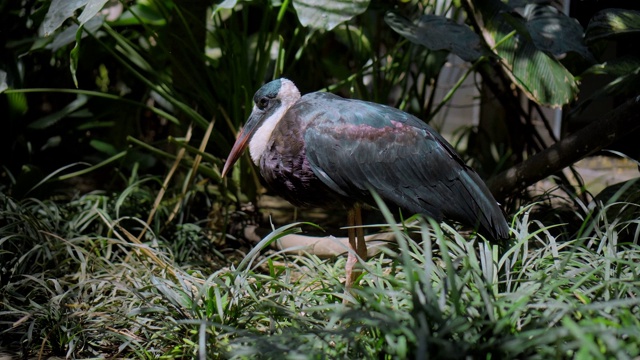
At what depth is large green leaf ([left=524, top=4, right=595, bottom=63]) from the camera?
3.58 metres

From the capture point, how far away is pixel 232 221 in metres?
4.36

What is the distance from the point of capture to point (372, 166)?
303 cm

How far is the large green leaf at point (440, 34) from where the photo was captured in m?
3.56

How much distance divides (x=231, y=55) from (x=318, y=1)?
2.73ft

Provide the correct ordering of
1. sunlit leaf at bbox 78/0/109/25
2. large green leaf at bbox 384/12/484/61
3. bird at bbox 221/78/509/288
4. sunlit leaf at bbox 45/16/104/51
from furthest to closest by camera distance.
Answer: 1. sunlit leaf at bbox 45/16/104/51
2. large green leaf at bbox 384/12/484/61
3. sunlit leaf at bbox 78/0/109/25
4. bird at bbox 221/78/509/288

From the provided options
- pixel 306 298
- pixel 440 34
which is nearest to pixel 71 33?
pixel 440 34

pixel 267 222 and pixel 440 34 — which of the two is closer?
pixel 440 34

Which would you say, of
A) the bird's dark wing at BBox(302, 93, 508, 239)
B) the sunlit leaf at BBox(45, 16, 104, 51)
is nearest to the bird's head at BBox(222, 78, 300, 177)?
the bird's dark wing at BBox(302, 93, 508, 239)

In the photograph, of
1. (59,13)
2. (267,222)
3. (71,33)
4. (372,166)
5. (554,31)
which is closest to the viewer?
(372,166)

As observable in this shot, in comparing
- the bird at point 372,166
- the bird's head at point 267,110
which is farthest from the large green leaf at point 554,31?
the bird's head at point 267,110

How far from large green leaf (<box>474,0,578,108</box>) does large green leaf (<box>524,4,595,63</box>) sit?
5 cm

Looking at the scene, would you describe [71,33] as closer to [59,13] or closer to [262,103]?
[59,13]

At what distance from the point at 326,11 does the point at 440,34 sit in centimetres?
63

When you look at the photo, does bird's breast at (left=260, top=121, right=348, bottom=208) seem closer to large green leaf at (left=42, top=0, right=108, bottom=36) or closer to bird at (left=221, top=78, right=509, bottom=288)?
bird at (left=221, top=78, right=509, bottom=288)
